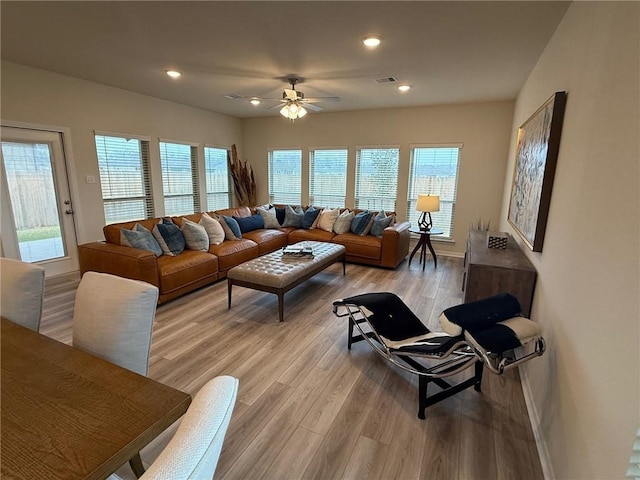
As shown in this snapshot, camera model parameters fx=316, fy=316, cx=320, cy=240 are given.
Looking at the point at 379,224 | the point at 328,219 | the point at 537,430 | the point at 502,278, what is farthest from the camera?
the point at 328,219

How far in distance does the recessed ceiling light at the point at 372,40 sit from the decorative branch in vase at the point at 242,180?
4636 mm

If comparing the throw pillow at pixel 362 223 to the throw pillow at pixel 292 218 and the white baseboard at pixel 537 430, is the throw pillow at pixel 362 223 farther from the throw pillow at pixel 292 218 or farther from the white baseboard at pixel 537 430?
the white baseboard at pixel 537 430

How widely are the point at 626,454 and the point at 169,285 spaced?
3.62 metres

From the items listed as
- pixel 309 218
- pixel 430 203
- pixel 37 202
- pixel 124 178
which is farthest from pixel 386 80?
pixel 37 202

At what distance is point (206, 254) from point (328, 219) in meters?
2.33

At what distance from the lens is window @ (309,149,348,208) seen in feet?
21.2

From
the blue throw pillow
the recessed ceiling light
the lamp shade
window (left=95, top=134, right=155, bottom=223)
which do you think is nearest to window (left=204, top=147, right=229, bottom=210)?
window (left=95, top=134, right=155, bottom=223)

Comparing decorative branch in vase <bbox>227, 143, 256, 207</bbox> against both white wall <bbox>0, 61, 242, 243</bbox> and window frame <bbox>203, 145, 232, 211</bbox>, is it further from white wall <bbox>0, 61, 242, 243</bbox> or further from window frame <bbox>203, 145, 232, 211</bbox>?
white wall <bbox>0, 61, 242, 243</bbox>

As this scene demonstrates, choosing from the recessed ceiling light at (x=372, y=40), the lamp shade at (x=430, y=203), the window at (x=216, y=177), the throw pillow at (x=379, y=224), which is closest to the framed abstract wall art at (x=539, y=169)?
the recessed ceiling light at (x=372, y=40)

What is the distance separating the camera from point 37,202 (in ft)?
13.4

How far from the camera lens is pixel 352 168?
249 inches

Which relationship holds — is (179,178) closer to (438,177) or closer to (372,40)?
(372,40)

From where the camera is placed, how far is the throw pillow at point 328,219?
220 inches

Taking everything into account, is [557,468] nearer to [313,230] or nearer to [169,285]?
[169,285]
